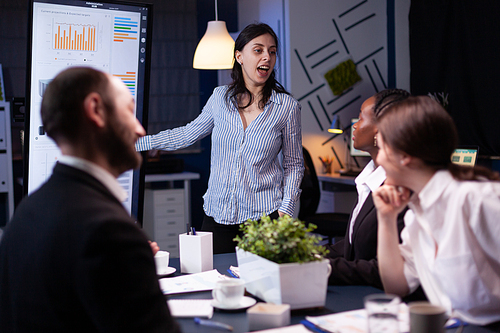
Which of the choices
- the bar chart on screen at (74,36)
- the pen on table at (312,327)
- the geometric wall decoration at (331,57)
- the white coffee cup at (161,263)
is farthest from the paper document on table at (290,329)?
the geometric wall decoration at (331,57)

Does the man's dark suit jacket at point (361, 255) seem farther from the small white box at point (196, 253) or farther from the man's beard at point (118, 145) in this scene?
the man's beard at point (118, 145)

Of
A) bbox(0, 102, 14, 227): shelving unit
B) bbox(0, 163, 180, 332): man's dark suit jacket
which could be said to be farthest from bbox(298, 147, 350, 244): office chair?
bbox(0, 163, 180, 332): man's dark suit jacket

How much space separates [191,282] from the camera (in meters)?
1.43

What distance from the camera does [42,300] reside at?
82 centimetres

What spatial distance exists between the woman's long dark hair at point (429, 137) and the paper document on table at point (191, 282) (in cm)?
69

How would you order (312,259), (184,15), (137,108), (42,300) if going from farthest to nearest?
(184,15), (137,108), (312,259), (42,300)

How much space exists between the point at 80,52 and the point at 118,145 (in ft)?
3.87

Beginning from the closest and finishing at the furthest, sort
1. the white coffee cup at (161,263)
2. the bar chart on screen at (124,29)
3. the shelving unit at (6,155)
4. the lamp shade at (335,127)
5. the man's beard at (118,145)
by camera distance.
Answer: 1. the man's beard at (118,145)
2. the white coffee cup at (161,263)
3. the bar chart on screen at (124,29)
4. the shelving unit at (6,155)
5. the lamp shade at (335,127)

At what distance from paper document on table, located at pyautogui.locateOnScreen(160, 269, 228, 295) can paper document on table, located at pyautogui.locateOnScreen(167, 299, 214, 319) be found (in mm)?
109

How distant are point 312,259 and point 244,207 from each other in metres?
0.98

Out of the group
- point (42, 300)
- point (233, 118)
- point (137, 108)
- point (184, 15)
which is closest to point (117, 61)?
point (137, 108)

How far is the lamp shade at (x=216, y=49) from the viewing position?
3.27 m

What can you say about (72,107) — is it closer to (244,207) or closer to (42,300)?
(42,300)

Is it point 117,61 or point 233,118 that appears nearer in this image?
point 117,61
